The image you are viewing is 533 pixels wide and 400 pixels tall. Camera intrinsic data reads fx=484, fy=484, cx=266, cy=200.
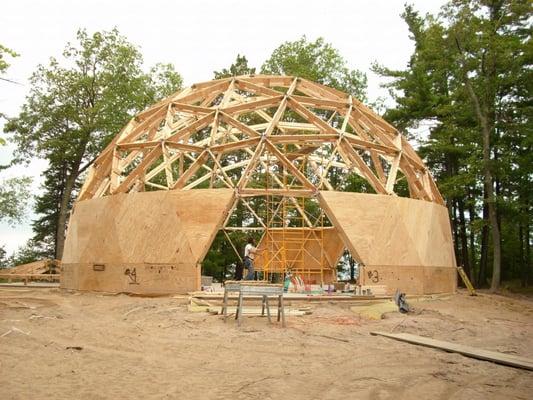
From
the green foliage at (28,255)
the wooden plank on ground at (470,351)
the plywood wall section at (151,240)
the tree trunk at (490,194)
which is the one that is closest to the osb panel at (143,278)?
the plywood wall section at (151,240)

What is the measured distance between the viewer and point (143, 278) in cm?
1334

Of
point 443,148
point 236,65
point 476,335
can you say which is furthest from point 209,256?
point 476,335

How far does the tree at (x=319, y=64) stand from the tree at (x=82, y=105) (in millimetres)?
9483

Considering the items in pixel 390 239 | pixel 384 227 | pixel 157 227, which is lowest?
pixel 390 239

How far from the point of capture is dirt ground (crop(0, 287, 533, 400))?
480cm

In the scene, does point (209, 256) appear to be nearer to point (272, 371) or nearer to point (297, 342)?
point (297, 342)

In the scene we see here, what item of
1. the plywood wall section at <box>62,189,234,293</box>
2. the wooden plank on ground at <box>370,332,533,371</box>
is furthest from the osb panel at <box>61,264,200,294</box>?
the wooden plank on ground at <box>370,332,533,371</box>

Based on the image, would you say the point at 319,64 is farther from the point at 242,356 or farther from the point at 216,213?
the point at 242,356

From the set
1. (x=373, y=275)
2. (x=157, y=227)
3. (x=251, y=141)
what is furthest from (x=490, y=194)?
(x=157, y=227)

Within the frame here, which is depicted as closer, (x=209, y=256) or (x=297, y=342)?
(x=297, y=342)

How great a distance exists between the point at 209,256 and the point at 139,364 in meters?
24.3

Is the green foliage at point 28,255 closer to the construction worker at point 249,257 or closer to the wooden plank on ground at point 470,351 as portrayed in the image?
the construction worker at point 249,257

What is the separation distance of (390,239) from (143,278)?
713 centimetres

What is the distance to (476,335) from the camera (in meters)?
8.72
